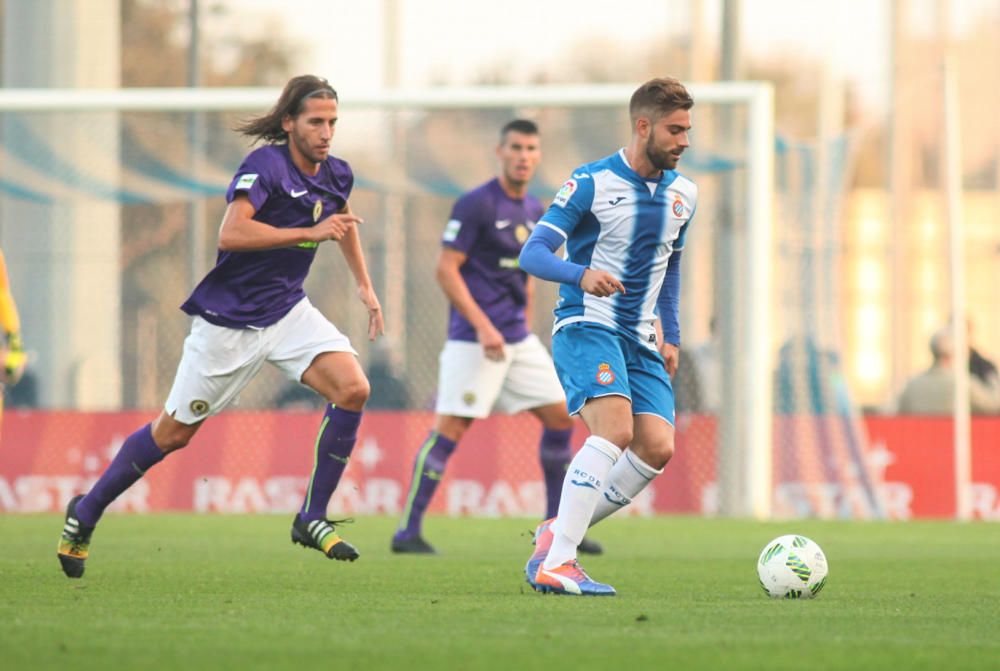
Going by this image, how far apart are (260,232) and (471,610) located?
213cm

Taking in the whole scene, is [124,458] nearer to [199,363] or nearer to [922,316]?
[199,363]

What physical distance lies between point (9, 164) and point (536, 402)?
811 cm

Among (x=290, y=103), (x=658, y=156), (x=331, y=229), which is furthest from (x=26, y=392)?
(x=658, y=156)

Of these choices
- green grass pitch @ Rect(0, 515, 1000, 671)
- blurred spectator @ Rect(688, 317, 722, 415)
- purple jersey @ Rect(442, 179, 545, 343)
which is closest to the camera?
green grass pitch @ Rect(0, 515, 1000, 671)

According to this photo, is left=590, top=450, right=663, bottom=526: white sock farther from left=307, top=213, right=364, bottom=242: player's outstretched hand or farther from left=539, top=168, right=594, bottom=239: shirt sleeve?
left=307, top=213, right=364, bottom=242: player's outstretched hand

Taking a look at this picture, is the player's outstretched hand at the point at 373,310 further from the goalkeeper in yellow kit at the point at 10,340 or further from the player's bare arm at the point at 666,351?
the goalkeeper in yellow kit at the point at 10,340

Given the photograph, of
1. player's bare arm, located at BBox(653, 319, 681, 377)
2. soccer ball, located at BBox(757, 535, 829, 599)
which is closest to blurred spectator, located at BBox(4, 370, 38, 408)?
player's bare arm, located at BBox(653, 319, 681, 377)

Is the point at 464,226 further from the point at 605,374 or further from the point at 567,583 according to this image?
the point at 567,583

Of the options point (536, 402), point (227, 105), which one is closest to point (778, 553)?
point (536, 402)

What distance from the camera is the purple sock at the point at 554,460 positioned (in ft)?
35.6

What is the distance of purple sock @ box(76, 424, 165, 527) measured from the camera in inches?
332

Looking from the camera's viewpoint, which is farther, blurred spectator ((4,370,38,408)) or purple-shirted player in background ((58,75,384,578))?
blurred spectator ((4,370,38,408))

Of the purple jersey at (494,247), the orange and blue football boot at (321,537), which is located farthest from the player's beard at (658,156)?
the purple jersey at (494,247)

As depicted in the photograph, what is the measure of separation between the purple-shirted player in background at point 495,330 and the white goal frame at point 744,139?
15.4ft
